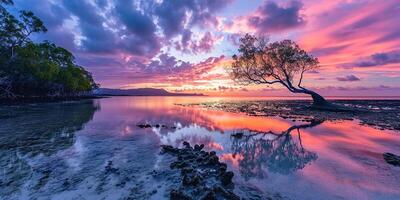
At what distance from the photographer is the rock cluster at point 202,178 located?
6125 millimetres

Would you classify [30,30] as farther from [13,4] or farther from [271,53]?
[271,53]

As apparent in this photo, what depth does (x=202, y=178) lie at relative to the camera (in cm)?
736

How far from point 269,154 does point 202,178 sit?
5.36 m

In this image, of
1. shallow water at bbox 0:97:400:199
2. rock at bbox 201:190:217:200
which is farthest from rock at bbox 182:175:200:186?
rock at bbox 201:190:217:200

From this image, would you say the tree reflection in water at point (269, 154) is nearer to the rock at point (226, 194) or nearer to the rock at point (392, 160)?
the rock at point (226, 194)

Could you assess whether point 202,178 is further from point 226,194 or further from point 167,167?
point 167,167

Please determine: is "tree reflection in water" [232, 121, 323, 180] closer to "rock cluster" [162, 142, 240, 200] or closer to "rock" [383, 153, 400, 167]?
"rock cluster" [162, 142, 240, 200]

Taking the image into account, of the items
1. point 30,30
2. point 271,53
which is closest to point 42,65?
point 30,30

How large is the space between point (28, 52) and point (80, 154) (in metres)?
50.2

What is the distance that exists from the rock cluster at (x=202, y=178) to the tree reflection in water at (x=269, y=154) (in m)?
1.06

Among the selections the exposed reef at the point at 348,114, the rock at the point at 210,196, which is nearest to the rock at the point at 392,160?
the rock at the point at 210,196

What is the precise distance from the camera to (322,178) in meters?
8.02

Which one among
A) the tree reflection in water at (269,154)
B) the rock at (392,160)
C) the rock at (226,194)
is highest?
the rock at (226,194)

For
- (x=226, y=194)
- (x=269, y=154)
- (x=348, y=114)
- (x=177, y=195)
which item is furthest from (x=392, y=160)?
(x=348, y=114)
